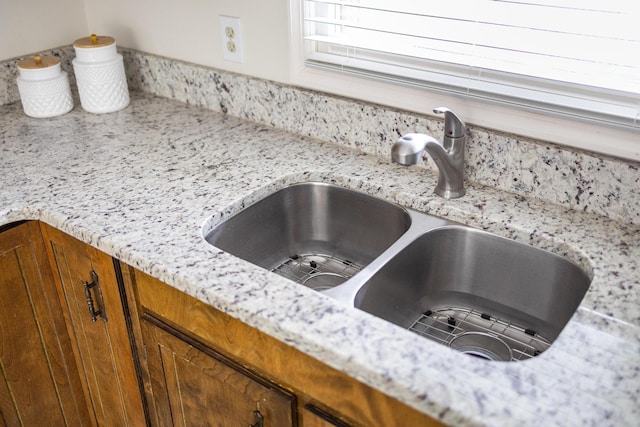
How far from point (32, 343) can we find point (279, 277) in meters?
0.74

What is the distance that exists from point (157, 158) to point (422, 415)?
90cm

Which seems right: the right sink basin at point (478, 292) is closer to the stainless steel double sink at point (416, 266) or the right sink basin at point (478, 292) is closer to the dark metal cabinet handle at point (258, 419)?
the stainless steel double sink at point (416, 266)

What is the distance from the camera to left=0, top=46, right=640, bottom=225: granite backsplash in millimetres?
1188

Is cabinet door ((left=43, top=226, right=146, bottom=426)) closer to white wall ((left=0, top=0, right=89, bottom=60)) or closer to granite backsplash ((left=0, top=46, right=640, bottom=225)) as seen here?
granite backsplash ((left=0, top=46, right=640, bottom=225))

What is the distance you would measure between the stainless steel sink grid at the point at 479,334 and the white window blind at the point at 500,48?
416 millimetres

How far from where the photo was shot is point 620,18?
1.09 metres

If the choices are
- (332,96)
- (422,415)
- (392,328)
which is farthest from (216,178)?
(422,415)

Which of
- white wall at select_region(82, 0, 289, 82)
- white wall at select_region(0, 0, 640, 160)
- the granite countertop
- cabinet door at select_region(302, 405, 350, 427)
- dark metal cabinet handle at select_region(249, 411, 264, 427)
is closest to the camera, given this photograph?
the granite countertop

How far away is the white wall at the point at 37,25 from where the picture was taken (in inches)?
69.6

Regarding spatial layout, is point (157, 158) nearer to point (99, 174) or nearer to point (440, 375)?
point (99, 174)

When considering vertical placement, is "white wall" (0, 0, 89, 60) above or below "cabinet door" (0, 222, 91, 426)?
above

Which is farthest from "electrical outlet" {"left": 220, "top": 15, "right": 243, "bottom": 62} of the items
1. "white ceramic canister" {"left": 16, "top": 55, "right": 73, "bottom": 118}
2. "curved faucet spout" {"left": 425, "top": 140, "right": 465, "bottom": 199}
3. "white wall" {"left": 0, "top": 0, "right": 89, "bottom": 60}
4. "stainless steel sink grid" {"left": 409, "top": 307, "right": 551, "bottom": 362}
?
"stainless steel sink grid" {"left": 409, "top": 307, "right": 551, "bottom": 362}

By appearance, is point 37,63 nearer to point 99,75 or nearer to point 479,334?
point 99,75

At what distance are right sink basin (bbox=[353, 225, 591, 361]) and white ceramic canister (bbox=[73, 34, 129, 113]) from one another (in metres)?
0.99
